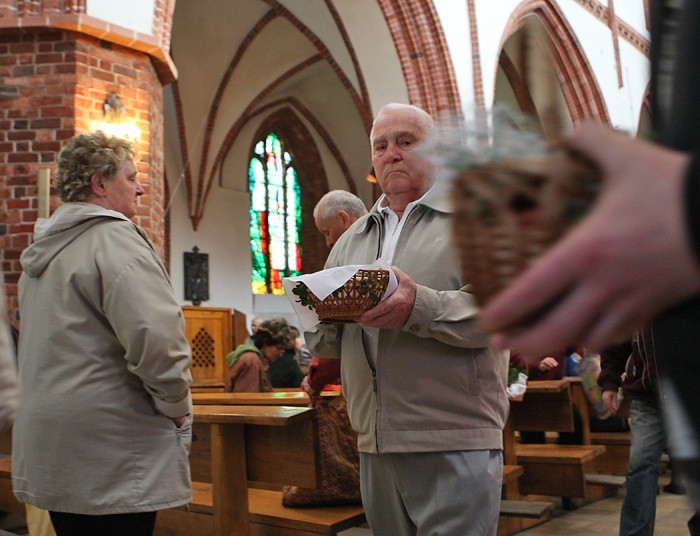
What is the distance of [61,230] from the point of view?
8.31 ft

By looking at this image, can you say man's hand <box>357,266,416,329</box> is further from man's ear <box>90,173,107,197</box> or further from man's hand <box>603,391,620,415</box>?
man's hand <box>603,391,620,415</box>

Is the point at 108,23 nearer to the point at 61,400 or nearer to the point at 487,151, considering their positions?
the point at 61,400

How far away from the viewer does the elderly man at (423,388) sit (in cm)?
203

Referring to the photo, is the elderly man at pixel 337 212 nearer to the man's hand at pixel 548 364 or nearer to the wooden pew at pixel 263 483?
the wooden pew at pixel 263 483

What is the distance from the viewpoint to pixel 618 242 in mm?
591

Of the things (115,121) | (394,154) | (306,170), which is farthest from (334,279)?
(306,170)

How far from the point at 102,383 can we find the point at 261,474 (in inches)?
49.6

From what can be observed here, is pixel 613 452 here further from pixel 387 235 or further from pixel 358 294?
pixel 358 294

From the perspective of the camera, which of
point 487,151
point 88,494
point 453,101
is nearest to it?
point 487,151

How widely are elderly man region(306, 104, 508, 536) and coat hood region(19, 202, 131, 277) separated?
83 cm

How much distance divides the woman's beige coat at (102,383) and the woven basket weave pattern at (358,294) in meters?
0.67

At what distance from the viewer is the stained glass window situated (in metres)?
16.1

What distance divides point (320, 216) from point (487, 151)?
3.07m

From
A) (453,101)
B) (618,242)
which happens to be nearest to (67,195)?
(618,242)
